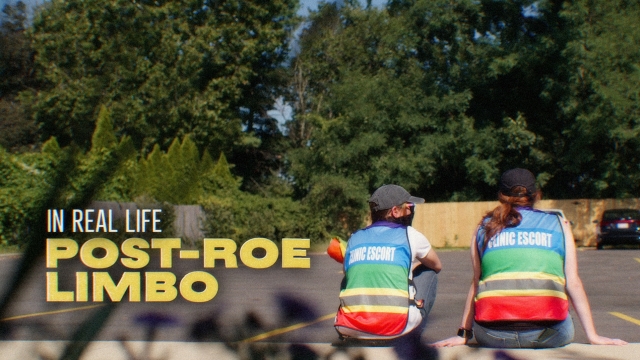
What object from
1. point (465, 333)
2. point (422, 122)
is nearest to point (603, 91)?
point (422, 122)

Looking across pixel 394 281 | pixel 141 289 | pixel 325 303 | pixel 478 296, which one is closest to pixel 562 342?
pixel 478 296

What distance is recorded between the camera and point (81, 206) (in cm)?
117

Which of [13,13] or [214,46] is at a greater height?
[214,46]

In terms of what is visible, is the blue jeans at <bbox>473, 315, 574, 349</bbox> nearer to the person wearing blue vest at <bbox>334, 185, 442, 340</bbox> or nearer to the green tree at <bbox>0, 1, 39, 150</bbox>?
the person wearing blue vest at <bbox>334, 185, 442, 340</bbox>

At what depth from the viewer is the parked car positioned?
28.7 m

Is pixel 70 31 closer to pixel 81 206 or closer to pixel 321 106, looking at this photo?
pixel 81 206

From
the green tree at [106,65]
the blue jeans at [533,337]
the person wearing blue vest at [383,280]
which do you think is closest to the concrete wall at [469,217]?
the green tree at [106,65]

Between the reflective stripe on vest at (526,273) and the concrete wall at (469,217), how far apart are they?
29.9 meters

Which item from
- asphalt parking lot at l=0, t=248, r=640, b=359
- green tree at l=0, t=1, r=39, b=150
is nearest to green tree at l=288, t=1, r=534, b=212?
asphalt parking lot at l=0, t=248, r=640, b=359

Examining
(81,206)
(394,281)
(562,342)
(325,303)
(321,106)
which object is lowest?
(325,303)

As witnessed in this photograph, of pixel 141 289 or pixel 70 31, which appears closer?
pixel 70 31

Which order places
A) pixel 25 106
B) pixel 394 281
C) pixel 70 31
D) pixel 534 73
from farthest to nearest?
pixel 534 73 < pixel 394 281 < pixel 25 106 < pixel 70 31

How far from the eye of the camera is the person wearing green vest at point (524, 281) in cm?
410

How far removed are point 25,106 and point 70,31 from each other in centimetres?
46
